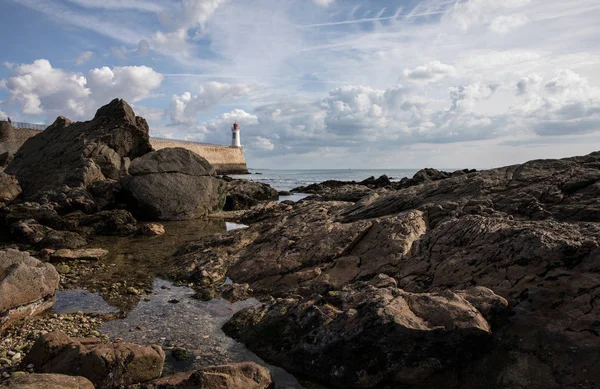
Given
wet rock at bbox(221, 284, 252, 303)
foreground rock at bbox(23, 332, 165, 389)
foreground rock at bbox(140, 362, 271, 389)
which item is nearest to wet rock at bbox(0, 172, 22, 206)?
wet rock at bbox(221, 284, 252, 303)

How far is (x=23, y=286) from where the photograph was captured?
8680mm

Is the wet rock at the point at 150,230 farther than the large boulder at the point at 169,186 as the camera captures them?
No

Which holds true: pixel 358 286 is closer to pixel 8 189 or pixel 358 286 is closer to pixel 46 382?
pixel 46 382

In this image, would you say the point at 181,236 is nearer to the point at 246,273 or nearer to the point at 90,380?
the point at 246,273

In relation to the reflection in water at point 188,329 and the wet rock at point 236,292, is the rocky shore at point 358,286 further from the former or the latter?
the reflection in water at point 188,329

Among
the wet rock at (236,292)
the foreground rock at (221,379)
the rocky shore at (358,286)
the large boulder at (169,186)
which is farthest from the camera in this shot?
the large boulder at (169,186)

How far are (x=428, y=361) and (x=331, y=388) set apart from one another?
1.58 meters

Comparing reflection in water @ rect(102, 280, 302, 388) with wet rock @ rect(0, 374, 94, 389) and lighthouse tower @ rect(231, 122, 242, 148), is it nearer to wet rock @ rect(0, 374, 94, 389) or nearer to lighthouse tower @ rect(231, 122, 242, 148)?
wet rock @ rect(0, 374, 94, 389)

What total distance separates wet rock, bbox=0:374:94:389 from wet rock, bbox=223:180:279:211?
79.1 feet

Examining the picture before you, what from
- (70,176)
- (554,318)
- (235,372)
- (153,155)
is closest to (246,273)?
(235,372)

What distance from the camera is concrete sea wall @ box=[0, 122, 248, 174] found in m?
56.8

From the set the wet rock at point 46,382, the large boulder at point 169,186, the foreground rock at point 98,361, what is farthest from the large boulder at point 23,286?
the large boulder at point 169,186

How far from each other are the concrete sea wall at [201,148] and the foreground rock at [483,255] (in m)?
53.7

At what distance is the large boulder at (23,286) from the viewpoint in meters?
8.18
